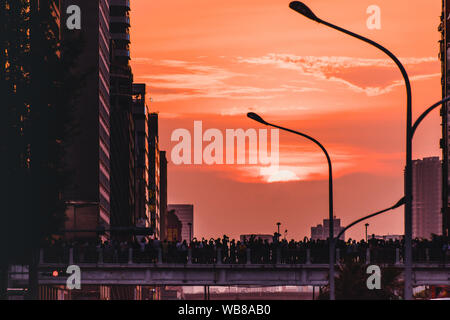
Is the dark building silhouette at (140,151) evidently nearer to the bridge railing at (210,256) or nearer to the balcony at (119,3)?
the balcony at (119,3)

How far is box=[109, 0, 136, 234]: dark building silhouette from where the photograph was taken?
14762 centimetres

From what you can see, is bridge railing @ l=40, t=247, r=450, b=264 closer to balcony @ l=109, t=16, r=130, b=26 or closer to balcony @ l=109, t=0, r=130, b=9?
balcony @ l=109, t=0, r=130, b=9

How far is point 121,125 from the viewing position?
496 feet

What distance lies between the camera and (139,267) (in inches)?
2980

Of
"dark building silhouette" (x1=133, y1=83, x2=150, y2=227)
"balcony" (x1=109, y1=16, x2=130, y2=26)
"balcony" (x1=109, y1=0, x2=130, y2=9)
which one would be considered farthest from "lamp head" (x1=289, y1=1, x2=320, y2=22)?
"dark building silhouette" (x1=133, y1=83, x2=150, y2=227)

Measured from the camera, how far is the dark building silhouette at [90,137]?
4488 inches

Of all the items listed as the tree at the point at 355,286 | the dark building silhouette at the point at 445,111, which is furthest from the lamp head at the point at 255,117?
the dark building silhouette at the point at 445,111

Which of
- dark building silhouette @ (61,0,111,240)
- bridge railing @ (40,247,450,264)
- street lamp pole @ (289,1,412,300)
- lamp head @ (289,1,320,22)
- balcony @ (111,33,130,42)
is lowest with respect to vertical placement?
bridge railing @ (40,247,450,264)

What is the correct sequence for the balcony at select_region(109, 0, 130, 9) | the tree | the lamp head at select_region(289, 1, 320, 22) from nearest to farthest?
the lamp head at select_region(289, 1, 320, 22), the tree, the balcony at select_region(109, 0, 130, 9)

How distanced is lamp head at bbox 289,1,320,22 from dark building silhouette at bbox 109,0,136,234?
116308mm

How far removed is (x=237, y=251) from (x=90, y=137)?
160ft

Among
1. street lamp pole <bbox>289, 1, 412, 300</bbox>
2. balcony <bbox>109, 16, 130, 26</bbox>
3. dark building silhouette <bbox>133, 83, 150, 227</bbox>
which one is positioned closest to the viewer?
street lamp pole <bbox>289, 1, 412, 300</bbox>

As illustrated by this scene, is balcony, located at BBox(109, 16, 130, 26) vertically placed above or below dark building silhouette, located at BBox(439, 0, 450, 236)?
above
